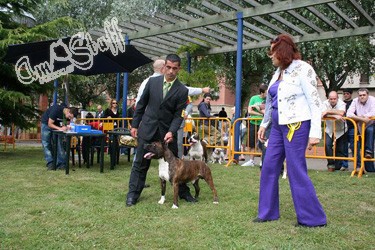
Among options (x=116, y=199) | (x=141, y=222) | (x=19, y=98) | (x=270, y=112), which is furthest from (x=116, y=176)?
(x=19, y=98)

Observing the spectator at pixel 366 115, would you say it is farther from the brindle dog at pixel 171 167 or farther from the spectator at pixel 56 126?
the spectator at pixel 56 126

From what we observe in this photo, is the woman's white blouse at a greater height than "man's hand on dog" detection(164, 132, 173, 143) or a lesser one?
greater

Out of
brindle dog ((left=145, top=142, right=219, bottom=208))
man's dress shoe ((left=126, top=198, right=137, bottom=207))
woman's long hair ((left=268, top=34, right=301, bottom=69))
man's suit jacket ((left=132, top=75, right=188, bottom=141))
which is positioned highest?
woman's long hair ((left=268, top=34, right=301, bottom=69))

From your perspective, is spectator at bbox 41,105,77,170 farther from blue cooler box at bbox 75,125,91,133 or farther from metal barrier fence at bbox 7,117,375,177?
metal barrier fence at bbox 7,117,375,177

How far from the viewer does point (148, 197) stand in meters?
5.55

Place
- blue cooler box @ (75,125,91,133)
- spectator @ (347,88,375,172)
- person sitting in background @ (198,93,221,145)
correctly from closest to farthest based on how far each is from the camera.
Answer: blue cooler box @ (75,125,91,133) < spectator @ (347,88,375,172) < person sitting in background @ (198,93,221,145)

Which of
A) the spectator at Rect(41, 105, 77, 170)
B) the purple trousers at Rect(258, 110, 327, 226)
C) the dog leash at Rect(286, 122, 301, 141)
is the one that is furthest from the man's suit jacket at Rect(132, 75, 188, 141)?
the spectator at Rect(41, 105, 77, 170)

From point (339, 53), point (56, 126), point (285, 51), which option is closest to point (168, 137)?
point (285, 51)

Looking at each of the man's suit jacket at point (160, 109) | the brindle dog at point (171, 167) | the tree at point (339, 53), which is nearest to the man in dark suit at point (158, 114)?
the man's suit jacket at point (160, 109)

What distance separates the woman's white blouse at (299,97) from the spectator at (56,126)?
17.1 feet

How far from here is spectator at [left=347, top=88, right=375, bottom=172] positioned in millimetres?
8062

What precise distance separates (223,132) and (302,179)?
23.1 feet

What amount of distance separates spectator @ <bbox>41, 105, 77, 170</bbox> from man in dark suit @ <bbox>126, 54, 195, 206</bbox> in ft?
11.0

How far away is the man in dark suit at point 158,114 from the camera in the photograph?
511 cm
